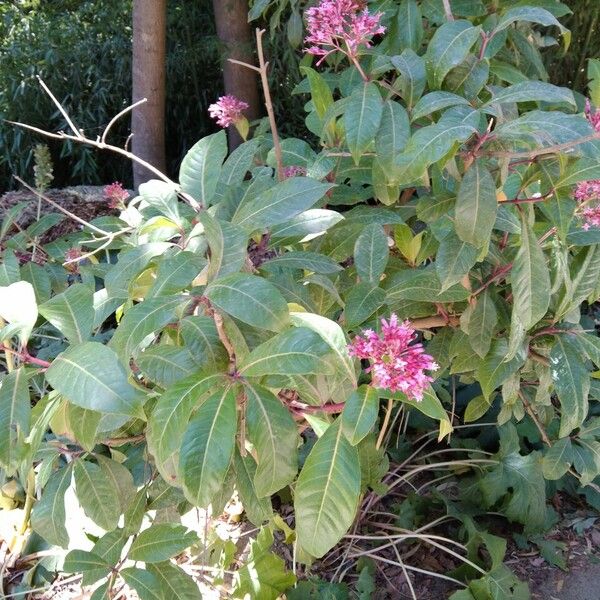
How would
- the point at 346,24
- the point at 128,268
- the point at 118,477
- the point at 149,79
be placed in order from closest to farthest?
the point at 128,268 → the point at 346,24 → the point at 118,477 → the point at 149,79

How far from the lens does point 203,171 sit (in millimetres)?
1089

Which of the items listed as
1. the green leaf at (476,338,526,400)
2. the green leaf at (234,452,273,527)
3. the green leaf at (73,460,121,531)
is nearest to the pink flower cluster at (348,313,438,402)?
the green leaf at (234,452,273,527)

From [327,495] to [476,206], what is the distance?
42 cm

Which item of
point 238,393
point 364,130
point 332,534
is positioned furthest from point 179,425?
point 364,130

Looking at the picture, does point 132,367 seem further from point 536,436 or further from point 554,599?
point 536,436

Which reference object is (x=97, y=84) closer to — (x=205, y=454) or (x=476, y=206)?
(x=476, y=206)

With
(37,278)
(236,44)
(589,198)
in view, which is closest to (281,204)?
(589,198)

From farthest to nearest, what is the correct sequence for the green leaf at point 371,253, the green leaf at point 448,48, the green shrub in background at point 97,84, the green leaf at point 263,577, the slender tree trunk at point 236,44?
the green shrub in background at point 97,84, the slender tree trunk at point 236,44, the green leaf at point 263,577, the green leaf at point 371,253, the green leaf at point 448,48

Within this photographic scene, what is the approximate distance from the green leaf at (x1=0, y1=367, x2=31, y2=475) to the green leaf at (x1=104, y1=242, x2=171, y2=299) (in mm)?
174

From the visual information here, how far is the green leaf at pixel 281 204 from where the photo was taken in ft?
2.85

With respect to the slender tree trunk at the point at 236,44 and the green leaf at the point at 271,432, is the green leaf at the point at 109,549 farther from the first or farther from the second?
the slender tree trunk at the point at 236,44

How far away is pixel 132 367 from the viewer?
975mm

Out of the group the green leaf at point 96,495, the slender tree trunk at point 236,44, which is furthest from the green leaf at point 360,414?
the slender tree trunk at point 236,44

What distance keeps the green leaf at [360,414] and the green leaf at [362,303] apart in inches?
9.4
